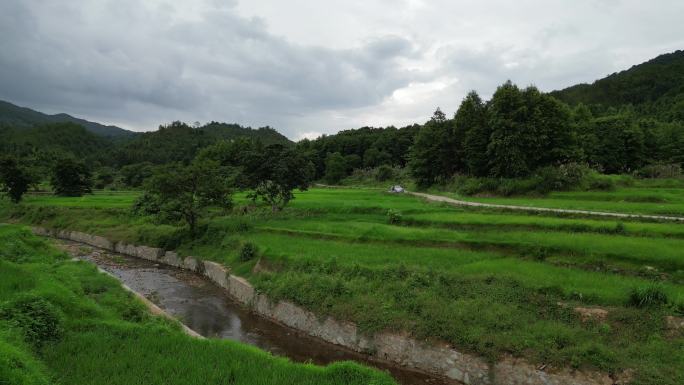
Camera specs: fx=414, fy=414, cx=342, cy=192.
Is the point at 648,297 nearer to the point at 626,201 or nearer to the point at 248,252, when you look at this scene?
the point at 248,252

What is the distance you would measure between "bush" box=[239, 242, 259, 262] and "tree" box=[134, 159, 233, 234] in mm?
9363

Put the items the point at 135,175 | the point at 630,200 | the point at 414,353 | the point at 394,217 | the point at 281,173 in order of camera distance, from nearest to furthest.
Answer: the point at 414,353
the point at 394,217
the point at 630,200
the point at 281,173
the point at 135,175

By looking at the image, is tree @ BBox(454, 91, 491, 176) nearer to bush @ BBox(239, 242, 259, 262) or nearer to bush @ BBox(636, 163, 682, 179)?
bush @ BBox(636, 163, 682, 179)

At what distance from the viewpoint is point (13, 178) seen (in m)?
55.6

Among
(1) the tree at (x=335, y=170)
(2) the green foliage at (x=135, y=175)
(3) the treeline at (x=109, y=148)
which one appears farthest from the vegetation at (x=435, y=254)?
(3) the treeline at (x=109, y=148)

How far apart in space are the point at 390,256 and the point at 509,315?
26.6ft

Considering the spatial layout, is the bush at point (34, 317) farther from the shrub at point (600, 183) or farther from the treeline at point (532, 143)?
the shrub at point (600, 183)

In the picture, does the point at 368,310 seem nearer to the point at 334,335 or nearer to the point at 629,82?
the point at 334,335

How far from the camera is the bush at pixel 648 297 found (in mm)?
13984

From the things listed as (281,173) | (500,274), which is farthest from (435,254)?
(281,173)

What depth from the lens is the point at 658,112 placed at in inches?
3642

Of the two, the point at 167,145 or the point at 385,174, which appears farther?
the point at 167,145

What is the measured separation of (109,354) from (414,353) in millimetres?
9721

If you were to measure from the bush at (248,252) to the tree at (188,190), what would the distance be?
9363 mm
